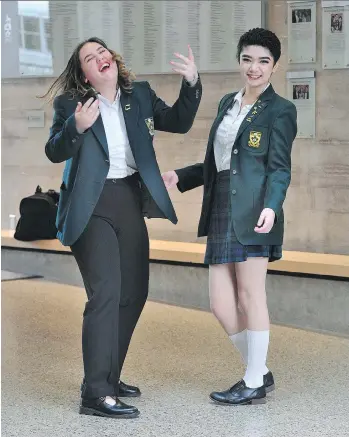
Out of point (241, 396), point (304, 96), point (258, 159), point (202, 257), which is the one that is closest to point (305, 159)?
point (304, 96)

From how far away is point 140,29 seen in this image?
24.0 ft

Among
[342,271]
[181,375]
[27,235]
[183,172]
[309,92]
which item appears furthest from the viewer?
[27,235]

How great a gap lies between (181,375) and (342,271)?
4.79 feet

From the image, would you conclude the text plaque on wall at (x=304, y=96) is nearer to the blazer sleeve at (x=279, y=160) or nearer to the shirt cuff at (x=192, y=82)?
the blazer sleeve at (x=279, y=160)

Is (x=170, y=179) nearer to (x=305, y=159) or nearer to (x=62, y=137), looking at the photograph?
(x=62, y=137)

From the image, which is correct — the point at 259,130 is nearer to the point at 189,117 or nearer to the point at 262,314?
the point at 189,117

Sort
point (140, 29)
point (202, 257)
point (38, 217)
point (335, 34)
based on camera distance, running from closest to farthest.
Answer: point (335, 34), point (202, 257), point (140, 29), point (38, 217)

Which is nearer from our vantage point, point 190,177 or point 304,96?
point 190,177

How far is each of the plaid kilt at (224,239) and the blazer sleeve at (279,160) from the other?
0.20m

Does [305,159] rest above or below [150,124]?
below

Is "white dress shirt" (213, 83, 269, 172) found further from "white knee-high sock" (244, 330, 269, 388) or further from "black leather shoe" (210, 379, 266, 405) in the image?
"black leather shoe" (210, 379, 266, 405)

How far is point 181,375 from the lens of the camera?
454cm

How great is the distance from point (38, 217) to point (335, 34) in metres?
2.90

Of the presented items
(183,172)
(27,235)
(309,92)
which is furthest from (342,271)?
(27,235)
